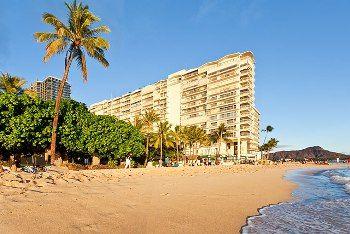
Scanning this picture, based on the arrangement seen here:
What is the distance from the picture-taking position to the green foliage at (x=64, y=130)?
33188 mm

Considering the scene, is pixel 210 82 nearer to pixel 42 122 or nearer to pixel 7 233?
pixel 42 122

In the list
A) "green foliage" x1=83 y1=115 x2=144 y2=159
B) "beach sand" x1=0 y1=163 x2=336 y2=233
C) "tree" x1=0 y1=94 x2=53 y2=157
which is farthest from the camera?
"green foliage" x1=83 y1=115 x2=144 y2=159

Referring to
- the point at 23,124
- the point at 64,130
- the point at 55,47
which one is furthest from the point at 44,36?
the point at 64,130

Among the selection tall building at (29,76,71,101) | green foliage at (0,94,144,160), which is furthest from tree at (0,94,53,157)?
tall building at (29,76,71,101)

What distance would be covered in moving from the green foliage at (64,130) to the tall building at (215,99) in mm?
70189

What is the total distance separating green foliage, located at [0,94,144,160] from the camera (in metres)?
33.2

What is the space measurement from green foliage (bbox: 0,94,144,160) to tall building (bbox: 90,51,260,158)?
70.2 metres

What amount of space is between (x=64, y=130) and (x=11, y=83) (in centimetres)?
1566

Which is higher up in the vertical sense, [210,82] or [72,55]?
[210,82]

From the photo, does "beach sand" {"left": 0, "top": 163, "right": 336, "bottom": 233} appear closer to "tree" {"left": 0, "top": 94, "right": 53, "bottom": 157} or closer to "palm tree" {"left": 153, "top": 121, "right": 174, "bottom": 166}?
"tree" {"left": 0, "top": 94, "right": 53, "bottom": 157}

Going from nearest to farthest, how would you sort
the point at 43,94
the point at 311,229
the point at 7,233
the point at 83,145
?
the point at 7,233 < the point at 311,229 < the point at 83,145 < the point at 43,94

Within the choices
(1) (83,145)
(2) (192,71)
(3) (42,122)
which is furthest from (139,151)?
(2) (192,71)

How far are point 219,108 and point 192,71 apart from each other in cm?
2006

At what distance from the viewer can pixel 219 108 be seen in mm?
124375
